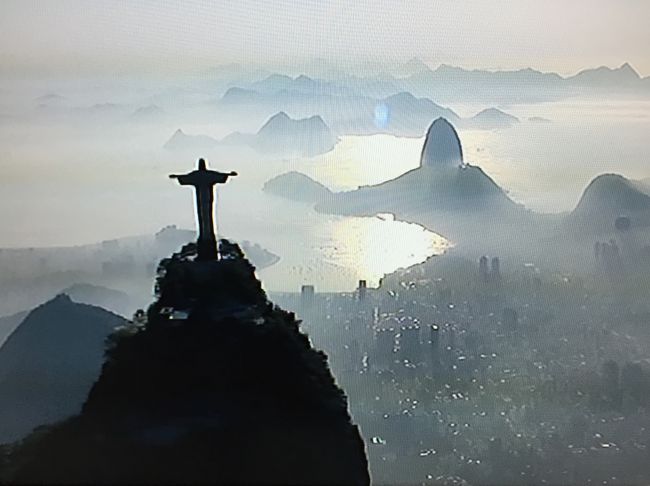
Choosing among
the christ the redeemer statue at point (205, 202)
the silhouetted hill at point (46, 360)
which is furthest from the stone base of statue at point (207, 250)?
the silhouetted hill at point (46, 360)

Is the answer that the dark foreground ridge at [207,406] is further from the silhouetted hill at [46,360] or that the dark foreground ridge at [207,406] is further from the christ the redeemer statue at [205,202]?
the silhouetted hill at [46,360]

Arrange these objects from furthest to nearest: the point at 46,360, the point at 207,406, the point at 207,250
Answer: the point at 46,360
the point at 207,250
the point at 207,406

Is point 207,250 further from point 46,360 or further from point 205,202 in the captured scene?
point 46,360

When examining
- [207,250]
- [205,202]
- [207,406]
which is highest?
[205,202]

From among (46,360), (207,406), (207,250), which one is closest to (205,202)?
(207,250)

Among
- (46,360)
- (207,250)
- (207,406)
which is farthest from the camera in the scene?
(46,360)

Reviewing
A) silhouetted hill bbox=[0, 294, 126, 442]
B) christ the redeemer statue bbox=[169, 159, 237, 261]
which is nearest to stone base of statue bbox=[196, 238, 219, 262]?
christ the redeemer statue bbox=[169, 159, 237, 261]
